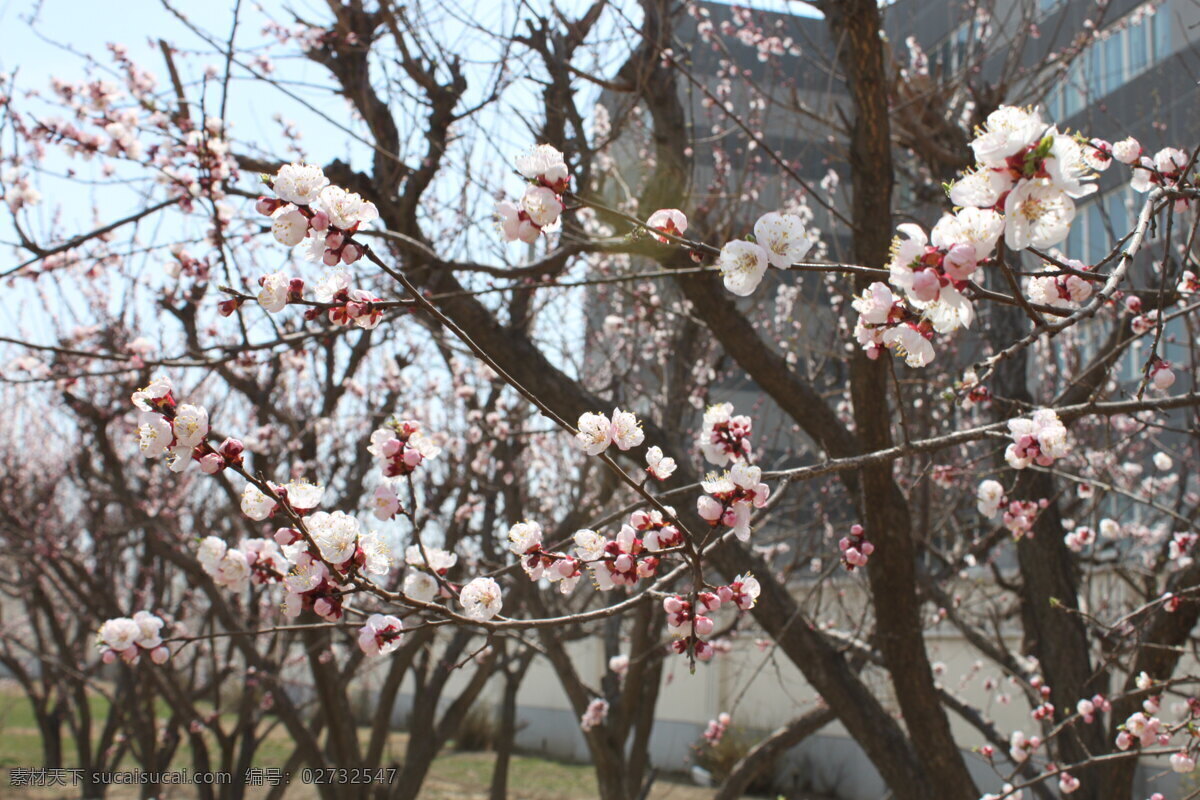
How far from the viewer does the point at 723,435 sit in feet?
5.94

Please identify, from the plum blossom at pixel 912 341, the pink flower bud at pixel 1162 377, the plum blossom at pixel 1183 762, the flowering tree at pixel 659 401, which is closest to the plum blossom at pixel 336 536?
the flowering tree at pixel 659 401

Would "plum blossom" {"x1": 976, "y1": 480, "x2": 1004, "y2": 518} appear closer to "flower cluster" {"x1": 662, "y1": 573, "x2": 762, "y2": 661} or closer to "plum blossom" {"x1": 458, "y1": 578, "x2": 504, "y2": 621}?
"flower cluster" {"x1": 662, "y1": 573, "x2": 762, "y2": 661}

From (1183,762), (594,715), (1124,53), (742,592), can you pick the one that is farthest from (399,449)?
(1124,53)

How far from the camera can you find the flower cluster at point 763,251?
1563 mm

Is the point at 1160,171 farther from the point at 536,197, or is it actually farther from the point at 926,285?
the point at 536,197

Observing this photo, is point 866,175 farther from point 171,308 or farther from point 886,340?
point 171,308

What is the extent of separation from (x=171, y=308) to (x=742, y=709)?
9.97 metres

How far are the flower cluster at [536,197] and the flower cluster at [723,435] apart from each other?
49 cm

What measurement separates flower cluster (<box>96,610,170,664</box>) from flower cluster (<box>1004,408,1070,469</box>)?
1.76 metres

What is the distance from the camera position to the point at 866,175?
319cm

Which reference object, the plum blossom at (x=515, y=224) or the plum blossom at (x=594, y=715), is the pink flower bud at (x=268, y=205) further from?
the plum blossom at (x=594, y=715)

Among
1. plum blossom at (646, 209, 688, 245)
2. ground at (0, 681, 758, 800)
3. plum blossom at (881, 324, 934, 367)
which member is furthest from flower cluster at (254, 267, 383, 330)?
ground at (0, 681, 758, 800)

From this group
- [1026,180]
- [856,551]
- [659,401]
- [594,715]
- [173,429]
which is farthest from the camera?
[659,401]

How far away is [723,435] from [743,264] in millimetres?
368
